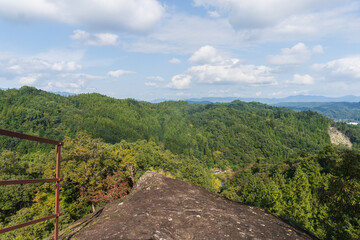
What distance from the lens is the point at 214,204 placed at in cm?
1097

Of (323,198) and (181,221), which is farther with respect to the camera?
(323,198)

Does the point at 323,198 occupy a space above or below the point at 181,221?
above

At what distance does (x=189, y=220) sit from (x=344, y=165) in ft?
23.6

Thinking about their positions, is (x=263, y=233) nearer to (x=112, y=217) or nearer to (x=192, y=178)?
(x=112, y=217)

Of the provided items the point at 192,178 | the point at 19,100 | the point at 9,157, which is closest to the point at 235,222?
the point at 192,178

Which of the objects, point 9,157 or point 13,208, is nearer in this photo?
point 13,208

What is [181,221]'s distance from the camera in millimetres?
8875

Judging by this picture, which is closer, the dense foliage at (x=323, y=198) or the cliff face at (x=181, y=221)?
the cliff face at (x=181, y=221)

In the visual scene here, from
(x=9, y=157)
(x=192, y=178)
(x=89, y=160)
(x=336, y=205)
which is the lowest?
(x=192, y=178)

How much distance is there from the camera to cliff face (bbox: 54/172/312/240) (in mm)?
7895

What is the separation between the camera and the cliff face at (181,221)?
25.9 ft

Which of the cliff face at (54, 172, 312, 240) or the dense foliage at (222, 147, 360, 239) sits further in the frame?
the dense foliage at (222, 147, 360, 239)

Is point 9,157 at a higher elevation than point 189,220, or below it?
below

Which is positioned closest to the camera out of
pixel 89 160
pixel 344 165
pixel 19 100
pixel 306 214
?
pixel 344 165
